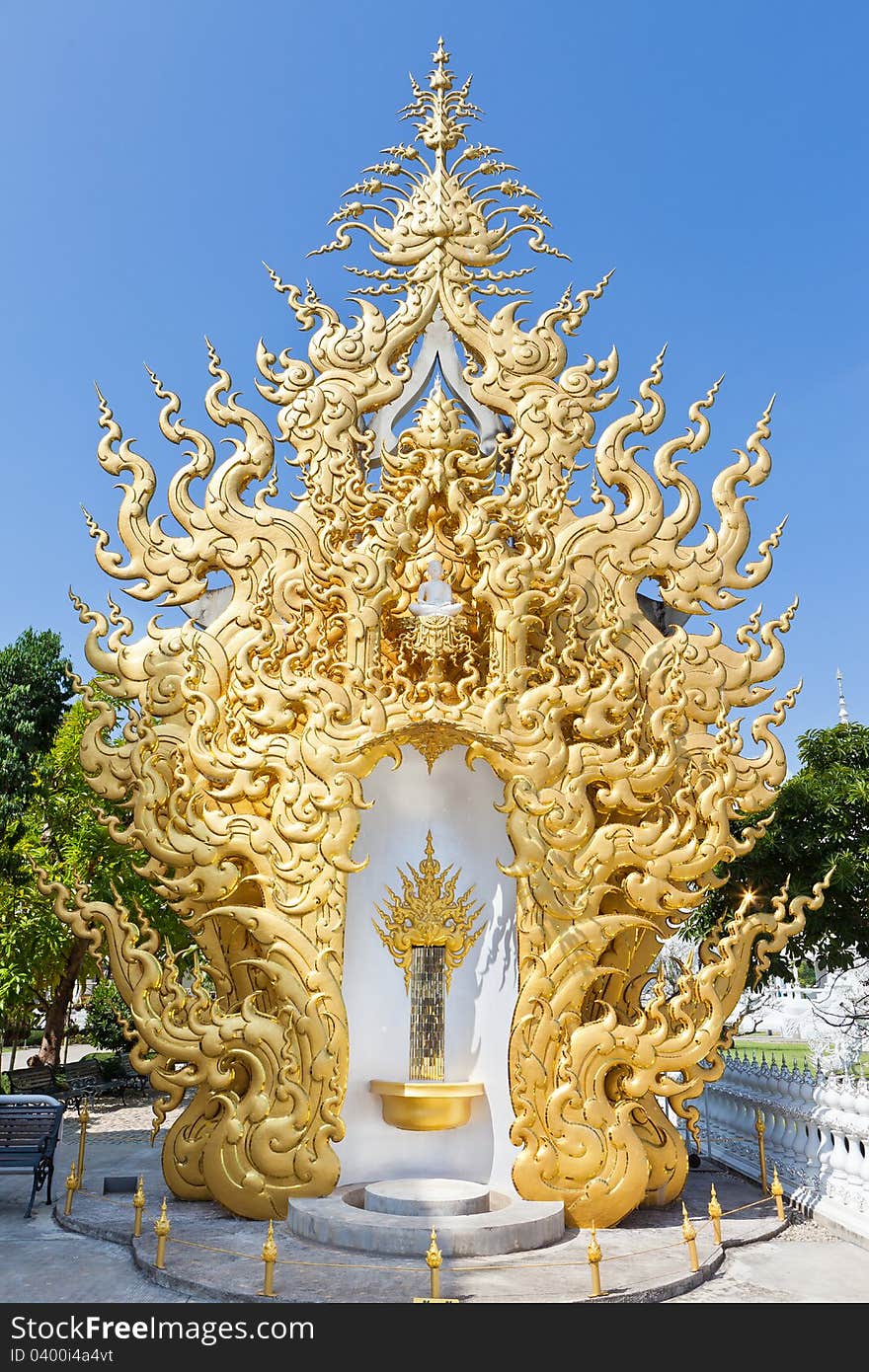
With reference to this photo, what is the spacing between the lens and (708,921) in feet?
36.9

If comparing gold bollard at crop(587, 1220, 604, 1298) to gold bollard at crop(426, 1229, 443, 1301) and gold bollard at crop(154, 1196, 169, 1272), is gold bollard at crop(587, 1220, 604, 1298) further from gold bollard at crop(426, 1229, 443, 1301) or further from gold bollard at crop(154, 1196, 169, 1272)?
gold bollard at crop(154, 1196, 169, 1272)

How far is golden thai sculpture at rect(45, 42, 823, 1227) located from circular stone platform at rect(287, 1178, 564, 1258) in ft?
1.33

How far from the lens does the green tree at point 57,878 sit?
1304cm

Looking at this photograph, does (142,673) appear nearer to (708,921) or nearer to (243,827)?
(243,827)

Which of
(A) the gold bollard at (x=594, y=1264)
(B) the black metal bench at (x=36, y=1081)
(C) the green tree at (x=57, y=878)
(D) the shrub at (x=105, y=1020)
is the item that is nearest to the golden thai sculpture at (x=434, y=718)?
(A) the gold bollard at (x=594, y=1264)

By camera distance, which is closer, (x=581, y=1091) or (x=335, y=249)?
(x=581, y=1091)

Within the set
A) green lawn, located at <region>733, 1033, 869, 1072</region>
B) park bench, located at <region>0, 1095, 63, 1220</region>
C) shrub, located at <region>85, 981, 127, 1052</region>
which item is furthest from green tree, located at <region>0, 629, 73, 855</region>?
green lawn, located at <region>733, 1033, 869, 1072</region>

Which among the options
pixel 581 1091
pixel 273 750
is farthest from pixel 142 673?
pixel 581 1091

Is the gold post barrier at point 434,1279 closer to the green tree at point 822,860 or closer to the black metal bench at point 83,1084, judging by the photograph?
the green tree at point 822,860

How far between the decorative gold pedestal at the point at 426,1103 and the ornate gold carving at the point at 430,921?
30.2 inches
